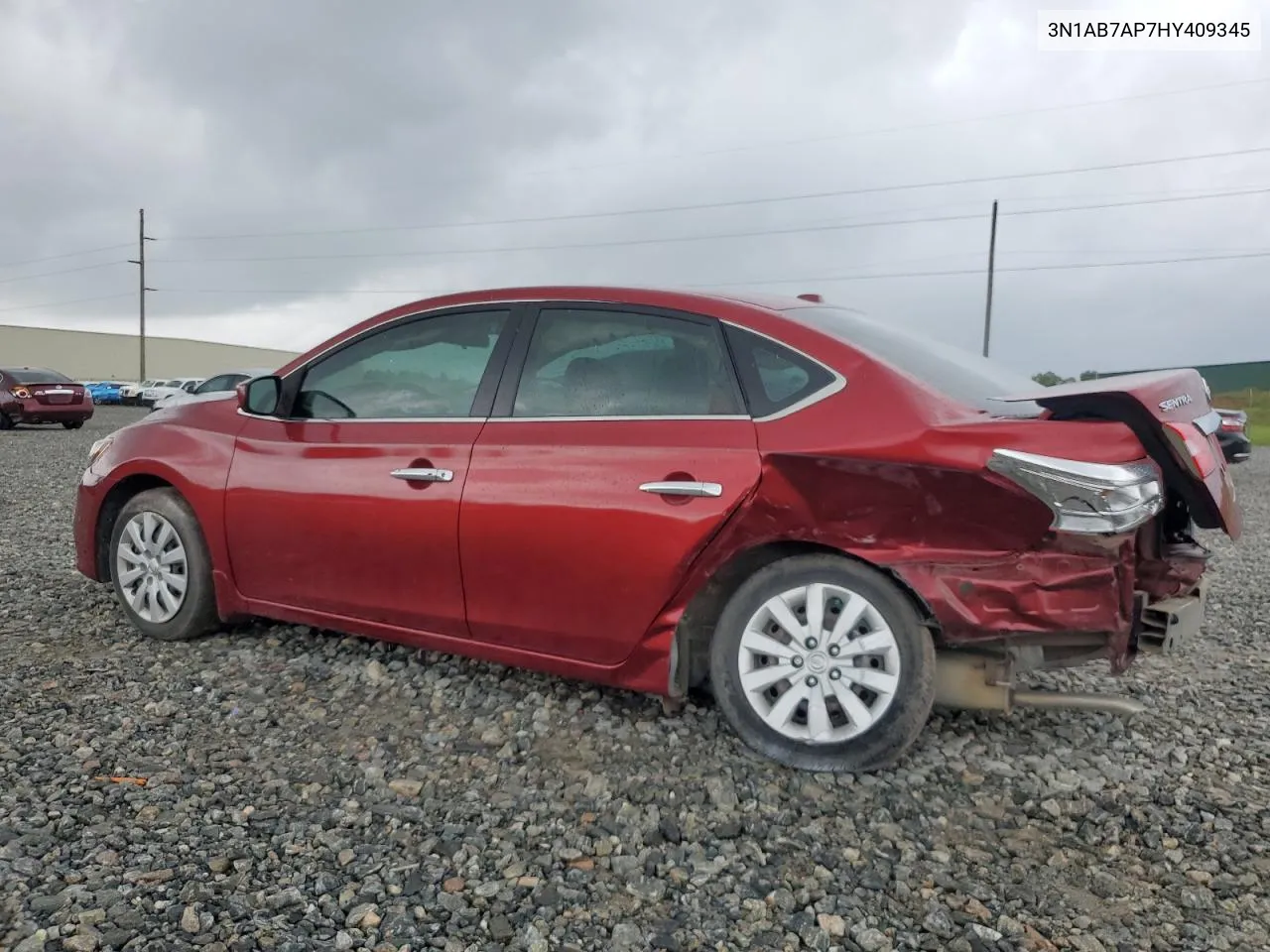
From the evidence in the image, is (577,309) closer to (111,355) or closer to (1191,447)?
(1191,447)

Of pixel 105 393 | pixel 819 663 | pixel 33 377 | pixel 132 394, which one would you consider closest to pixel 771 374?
pixel 819 663

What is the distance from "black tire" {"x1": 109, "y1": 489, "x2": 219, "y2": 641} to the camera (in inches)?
170

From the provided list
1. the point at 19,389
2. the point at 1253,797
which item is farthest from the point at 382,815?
the point at 19,389

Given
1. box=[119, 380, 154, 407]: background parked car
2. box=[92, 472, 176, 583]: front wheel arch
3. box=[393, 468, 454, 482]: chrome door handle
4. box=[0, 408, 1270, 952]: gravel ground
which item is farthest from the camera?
box=[119, 380, 154, 407]: background parked car

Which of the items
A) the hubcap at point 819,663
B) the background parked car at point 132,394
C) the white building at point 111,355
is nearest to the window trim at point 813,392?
the hubcap at point 819,663

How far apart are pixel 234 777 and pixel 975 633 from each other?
231 cm

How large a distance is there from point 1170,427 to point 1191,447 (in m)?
0.10

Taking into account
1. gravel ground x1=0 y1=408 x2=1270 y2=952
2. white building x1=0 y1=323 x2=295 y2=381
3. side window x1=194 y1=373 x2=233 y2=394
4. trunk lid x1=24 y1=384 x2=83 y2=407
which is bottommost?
gravel ground x1=0 y1=408 x2=1270 y2=952

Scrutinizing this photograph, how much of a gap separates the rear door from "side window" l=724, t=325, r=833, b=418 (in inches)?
2.1

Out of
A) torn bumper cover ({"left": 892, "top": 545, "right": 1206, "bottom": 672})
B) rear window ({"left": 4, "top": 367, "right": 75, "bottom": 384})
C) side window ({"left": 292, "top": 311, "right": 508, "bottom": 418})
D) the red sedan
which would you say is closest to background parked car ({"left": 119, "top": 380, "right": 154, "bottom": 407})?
rear window ({"left": 4, "top": 367, "right": 75, "bottom": 384})

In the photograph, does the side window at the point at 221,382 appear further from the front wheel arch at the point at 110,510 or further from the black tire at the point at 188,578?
the black tire at the point at 188,578

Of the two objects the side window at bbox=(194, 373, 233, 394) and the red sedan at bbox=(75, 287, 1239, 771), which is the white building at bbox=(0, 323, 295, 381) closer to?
the side window at bbox=(194, 373, 233, 394)

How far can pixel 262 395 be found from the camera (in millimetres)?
4207

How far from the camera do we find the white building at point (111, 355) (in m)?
65.9
